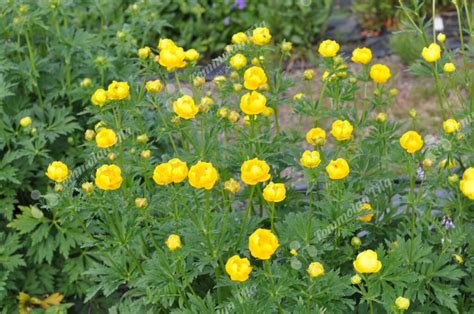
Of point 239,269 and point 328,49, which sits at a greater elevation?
point 328,49

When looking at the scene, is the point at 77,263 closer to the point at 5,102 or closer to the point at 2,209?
the point at 2,209

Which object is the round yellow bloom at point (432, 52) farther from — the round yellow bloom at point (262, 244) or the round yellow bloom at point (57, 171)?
the round yellow bloom at point (57, 171)

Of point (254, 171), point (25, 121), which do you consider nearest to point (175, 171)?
point (254, 171)

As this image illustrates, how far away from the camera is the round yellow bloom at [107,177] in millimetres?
1871

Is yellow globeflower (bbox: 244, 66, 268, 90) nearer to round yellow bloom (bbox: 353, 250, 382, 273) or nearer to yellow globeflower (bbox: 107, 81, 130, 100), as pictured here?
yellow globeflower (bbox: 107, 81, 130, 100)

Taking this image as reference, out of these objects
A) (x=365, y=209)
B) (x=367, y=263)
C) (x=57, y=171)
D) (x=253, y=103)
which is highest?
(x=253, y=103)

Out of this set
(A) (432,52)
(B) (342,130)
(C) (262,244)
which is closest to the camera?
(C) (262,244)

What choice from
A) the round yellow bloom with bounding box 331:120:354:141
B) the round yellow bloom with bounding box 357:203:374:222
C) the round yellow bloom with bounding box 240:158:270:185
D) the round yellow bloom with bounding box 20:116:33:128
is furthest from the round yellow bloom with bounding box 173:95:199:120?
the round yellow bloom with bounding box 20:116:33:128

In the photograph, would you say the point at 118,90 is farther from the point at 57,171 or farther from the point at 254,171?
the point at 254,171

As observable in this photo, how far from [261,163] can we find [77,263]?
1246 millimetres

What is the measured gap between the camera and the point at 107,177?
187 cm

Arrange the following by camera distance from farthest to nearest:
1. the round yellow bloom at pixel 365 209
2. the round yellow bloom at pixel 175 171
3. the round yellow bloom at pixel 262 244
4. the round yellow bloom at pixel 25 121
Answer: the round yellow bloom at pixel 25 121
the round yellow bloom at pixel 365 209
the round yellow bloom at pixel 175 171
the round yellow bloom at pixel 262 244

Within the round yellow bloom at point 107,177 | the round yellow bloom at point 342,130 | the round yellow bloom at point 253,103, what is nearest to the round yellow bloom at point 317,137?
the round yellow bloom at point 342,130

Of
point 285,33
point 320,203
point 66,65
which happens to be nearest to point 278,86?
point 320,203
